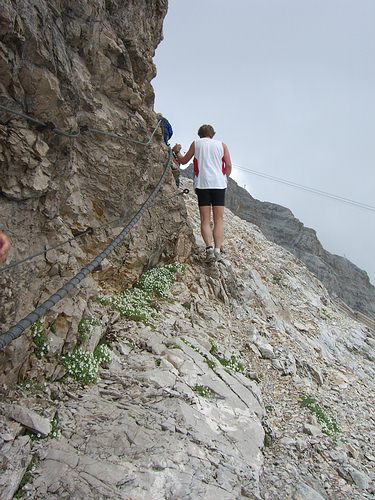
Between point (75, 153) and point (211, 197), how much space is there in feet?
11.6

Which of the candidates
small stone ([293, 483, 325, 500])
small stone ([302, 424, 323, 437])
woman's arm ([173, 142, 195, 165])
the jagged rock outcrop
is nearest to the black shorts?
woman's arm ([173, 142, 195, 165])

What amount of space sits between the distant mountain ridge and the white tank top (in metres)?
23.8

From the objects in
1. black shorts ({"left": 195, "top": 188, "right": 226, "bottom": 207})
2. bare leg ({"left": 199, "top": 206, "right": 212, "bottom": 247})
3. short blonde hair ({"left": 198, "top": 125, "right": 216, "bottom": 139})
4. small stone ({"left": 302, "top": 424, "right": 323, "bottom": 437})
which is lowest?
small stone ({"left": 302, "top": 424, "right": 323, "bottom": 437})

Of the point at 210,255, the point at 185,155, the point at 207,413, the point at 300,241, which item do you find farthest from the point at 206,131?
the point at 300,241

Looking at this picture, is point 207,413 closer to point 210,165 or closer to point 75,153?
point 75,153

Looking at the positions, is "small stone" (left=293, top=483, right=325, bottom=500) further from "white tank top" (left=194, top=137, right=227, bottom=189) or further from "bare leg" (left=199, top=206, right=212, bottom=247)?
"white tank top" (left=194, top=137, right=227, bottom=189)

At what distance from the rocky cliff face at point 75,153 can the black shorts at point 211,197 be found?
2.18 ft

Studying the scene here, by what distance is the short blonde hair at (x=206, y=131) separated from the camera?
31.1 ft

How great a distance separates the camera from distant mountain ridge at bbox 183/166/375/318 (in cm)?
3562

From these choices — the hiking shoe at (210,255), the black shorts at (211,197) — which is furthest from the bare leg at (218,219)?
the hiking shoe at (210,255)

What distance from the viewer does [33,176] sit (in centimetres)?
483

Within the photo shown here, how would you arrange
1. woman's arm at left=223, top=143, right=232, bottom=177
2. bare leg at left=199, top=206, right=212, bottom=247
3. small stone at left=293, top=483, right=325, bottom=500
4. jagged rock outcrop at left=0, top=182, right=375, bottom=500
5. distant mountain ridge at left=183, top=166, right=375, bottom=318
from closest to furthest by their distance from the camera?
jagged rock outcrop at left=0, top=182, right=375, bottom=500, small stone at left=293, top=483, right=325, bottom=500, woman's arm at left=223, top=143, right=232, bottom=177, bare leg at left=199, top=206, right=212, bottom=247, distant mountain ridge at left=183, top=166, right=375, bottom=318

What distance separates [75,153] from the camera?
6859mm

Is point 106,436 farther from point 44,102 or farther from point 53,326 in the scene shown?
point 44,102
